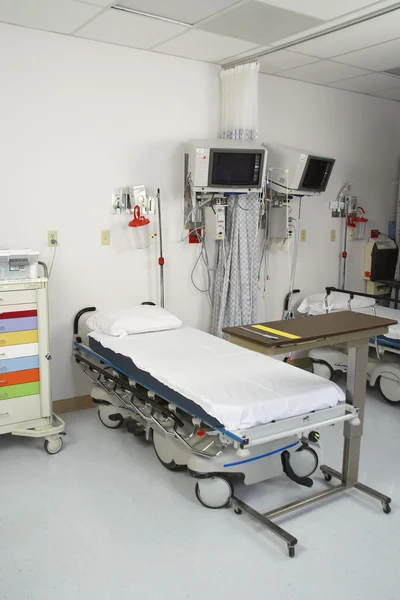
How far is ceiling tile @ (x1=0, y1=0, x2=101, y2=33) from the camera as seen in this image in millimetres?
3361

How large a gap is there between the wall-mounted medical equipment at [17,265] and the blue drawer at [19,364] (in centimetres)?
55

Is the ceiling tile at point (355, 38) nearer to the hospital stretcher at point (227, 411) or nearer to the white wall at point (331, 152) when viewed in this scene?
the white wall at point (331, 152)

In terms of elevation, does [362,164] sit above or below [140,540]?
above

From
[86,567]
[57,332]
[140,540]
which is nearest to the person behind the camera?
[86,567]

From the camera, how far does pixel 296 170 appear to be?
471 cm

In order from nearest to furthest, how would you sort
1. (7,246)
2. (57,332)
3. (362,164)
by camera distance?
1. (7,246)
2. (57,332)
3. (362,164)

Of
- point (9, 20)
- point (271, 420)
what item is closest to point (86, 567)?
point (271, 420)

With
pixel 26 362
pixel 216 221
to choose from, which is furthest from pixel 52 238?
pixel 216 221

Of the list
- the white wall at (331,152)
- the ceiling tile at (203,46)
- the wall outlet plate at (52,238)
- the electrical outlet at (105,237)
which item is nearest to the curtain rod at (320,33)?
the ceiling tile at (203,46)

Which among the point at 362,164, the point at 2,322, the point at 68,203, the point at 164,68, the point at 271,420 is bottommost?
the point at 271,420

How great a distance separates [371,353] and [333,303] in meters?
0.60

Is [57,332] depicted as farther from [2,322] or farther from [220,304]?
[220,304]

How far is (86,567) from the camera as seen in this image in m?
2.52

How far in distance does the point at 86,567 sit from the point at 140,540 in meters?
0.32
